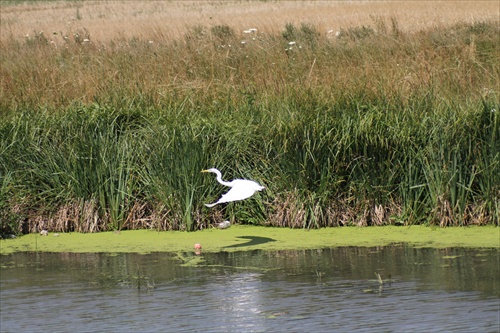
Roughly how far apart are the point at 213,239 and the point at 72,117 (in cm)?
213

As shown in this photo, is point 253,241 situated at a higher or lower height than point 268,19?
lower

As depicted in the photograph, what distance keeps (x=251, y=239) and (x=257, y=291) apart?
1.75 m

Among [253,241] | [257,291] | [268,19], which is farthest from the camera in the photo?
[268,19]

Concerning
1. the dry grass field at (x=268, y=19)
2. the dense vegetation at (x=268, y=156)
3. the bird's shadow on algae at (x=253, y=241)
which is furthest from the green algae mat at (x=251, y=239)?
the dry grass field at (x=268, y=19)

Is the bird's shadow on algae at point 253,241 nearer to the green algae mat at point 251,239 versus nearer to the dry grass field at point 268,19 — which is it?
the green algae mat at point 251,239

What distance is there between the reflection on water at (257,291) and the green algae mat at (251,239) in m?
0.19

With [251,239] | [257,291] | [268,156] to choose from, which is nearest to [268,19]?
[268,156]

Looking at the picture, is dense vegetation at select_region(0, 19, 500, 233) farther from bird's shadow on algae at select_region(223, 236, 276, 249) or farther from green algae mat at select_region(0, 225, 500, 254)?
bird's shadow on algae at select_region(223, 236, 276, 249)

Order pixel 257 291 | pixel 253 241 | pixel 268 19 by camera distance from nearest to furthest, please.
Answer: pixel 257 291 < pixel 253 241 < pixel 268 19

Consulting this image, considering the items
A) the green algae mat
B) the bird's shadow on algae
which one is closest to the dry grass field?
the green algae mat

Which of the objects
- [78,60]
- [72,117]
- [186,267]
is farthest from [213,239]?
[78,60]

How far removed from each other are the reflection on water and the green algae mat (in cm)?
19

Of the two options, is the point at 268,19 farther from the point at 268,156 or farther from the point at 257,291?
the point at 257,291

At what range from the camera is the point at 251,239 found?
761 centimetres
